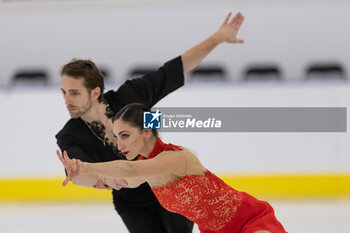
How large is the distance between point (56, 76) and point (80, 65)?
656 centimetres

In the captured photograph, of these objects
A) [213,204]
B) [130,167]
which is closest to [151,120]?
[130,167]

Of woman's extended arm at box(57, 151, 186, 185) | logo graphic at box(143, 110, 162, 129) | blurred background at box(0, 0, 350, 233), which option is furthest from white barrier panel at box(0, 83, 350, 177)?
woman's extended arm at box(57, 151, 186, 185)

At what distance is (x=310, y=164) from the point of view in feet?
16.3

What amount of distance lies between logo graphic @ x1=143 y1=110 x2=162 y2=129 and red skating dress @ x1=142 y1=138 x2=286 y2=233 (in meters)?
0.07

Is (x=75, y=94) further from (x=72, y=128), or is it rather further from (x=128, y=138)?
(x=128, y=138)

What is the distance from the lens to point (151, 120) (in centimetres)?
227

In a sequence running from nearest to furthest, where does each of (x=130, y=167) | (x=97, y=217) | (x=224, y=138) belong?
(x=130, y=167)
(x=97, y=217)
(x=224, y=138)

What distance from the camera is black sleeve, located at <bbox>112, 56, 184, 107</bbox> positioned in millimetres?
2764

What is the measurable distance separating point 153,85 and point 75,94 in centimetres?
47

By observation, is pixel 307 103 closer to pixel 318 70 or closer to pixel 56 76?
pixel 318 70

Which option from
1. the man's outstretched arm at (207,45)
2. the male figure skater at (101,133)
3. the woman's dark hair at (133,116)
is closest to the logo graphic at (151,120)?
the woman's dark hair at (133,116)

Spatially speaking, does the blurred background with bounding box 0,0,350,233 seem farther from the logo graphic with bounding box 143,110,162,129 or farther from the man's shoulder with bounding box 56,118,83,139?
the logo graphic with bounding box 143,110,162,129

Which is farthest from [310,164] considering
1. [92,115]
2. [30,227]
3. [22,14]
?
[22,14]

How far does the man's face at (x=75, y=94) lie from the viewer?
2.58 metres
